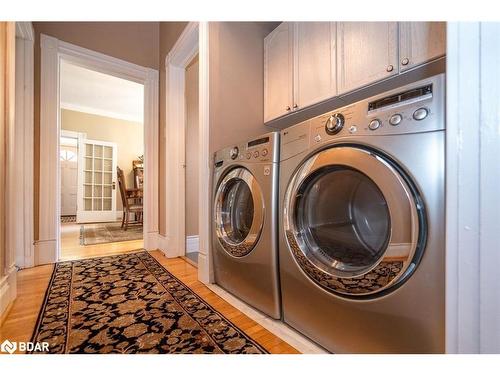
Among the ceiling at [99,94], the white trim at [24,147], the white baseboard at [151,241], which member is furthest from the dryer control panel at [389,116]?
the ceiling at [99,94]

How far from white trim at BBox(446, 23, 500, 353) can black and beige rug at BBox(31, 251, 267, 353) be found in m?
0.61

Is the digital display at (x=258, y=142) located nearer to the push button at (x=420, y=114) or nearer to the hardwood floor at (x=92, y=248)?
the push button at (x=420, y=114)

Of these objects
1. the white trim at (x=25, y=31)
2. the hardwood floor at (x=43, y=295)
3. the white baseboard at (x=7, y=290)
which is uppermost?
the white trim at (x=25, y=31)

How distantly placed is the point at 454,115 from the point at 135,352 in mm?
1166

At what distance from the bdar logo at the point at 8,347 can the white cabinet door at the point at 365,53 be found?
5.88 ft

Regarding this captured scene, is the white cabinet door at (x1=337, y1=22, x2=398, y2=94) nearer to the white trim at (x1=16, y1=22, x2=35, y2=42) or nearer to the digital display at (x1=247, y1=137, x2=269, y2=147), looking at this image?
the digital display at (x1=247, y1=137, x2=269, y2=147)

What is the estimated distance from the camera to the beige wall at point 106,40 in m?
1.83

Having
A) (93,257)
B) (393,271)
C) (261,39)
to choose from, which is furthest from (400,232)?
(93,257)

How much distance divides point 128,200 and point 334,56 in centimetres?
391

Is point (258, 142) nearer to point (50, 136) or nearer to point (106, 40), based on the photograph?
point (50, 136)

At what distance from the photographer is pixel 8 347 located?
80 centimetres

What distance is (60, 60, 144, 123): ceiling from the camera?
11.5 ft

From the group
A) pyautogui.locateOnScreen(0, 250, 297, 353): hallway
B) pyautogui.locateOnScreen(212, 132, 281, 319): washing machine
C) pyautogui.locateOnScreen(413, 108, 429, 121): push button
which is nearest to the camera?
pyautogui.locateOnScreen(413, 108, 429, 121): push button

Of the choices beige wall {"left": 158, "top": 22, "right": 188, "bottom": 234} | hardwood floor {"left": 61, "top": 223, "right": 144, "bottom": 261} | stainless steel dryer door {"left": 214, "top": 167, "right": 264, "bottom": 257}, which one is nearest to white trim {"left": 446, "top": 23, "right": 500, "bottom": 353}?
stainless steel dryer door {"left": 214, "top": 167, "right": 264, "bottom": 257}
